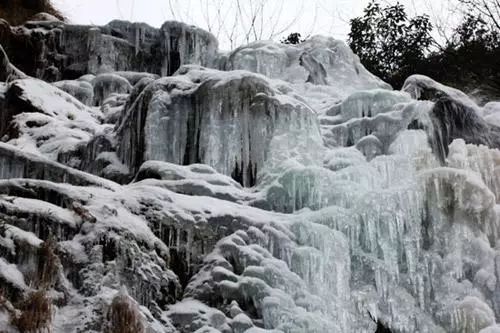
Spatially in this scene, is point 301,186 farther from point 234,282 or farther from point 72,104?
point 72,104

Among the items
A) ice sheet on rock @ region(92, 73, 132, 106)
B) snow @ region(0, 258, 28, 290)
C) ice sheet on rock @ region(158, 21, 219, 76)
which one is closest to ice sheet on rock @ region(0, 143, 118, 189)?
snow @ region(0, 258, 28, 290)

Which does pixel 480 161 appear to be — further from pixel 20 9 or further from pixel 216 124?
pixel 20 9

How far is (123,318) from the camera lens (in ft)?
15.0

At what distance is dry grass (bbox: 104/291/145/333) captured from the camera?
4.54m

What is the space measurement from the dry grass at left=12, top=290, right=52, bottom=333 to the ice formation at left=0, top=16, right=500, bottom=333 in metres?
0.05

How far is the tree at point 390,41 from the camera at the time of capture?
14164mm

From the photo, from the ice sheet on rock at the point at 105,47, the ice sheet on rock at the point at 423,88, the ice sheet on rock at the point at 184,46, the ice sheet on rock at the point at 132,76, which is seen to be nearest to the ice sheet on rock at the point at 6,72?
the ice sheet on rock at the point at 132,76

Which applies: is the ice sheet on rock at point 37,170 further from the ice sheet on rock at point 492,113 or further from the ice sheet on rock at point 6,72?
the ice sheet on rock at point 492,113

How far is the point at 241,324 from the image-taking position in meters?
5.22

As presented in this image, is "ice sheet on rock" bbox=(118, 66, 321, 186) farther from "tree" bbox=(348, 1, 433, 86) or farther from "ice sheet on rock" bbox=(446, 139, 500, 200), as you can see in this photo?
"tree" bbox=(348, 1, 433, 86)

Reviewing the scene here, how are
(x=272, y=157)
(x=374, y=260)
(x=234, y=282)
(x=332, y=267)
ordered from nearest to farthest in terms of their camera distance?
(x=234, y=282)
(x=332, y=267)
(x=374, y=260)
(x=272, y=157)

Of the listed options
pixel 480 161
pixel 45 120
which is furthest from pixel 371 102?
pixel 45 120

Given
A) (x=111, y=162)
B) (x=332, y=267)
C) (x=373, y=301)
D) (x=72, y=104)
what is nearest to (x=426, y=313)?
(x=373, y=301)

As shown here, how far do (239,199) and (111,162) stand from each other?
1811 millimetres
